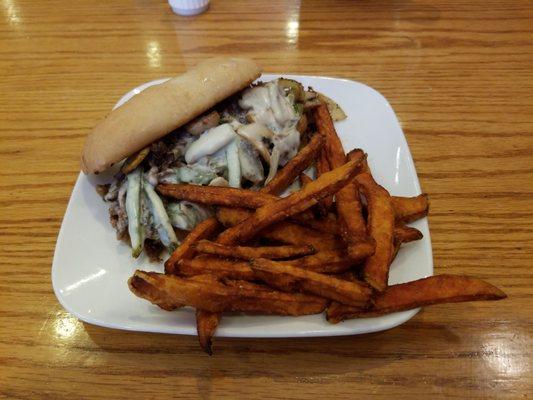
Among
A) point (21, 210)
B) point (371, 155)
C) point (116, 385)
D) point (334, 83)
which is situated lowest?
point (116, 385)

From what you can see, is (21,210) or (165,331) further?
(21,210)

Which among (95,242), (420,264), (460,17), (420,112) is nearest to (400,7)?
(460,17)

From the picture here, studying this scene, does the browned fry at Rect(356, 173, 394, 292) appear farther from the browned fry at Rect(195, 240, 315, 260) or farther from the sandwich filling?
the sandwich filling

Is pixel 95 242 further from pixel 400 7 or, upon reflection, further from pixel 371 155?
pixel 400 7

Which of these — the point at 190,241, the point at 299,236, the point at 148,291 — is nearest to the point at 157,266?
the point at 190,241

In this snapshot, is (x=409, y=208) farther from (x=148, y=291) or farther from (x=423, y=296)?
(x=148, y=291)

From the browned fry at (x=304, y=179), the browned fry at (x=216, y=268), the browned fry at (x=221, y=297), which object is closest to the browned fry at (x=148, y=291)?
the browned fry at (x=221, y=297)

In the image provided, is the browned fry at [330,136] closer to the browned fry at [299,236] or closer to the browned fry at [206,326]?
the browned fry at [299,236]

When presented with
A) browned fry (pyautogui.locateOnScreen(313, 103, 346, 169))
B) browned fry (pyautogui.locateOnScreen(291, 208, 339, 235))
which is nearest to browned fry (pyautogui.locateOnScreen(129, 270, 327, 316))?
browned fry (pyautogui.locateOnScreen(291, 208, 339, 235))
